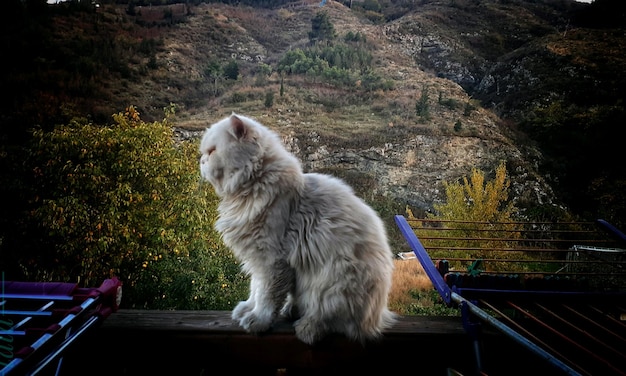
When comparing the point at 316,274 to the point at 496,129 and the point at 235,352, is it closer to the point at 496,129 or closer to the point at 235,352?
the point at 235,352

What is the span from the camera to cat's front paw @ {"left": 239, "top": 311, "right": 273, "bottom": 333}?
1164mm

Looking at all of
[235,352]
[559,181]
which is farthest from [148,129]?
[559,181]

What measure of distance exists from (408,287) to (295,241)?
4.57m

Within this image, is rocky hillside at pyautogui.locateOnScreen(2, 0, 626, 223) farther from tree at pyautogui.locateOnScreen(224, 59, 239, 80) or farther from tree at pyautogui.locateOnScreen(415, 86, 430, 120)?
tree at pyautogui.locateOnScreen(224, 59, 239, 80)

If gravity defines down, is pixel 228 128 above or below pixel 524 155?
above

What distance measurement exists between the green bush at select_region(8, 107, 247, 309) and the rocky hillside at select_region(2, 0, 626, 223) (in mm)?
1775

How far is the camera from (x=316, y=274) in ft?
4.03

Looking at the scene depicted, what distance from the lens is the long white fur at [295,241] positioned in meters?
1.19

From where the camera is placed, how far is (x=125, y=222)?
16.5 feet

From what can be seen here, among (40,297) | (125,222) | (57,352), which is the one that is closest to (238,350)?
(57,352)

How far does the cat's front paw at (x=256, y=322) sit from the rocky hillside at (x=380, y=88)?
674cm

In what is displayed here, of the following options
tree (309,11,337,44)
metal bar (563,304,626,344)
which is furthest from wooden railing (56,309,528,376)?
tree (309,11,337,44)

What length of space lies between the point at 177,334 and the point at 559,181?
8607mm

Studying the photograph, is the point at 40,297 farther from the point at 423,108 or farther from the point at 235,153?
the point at 423,108
